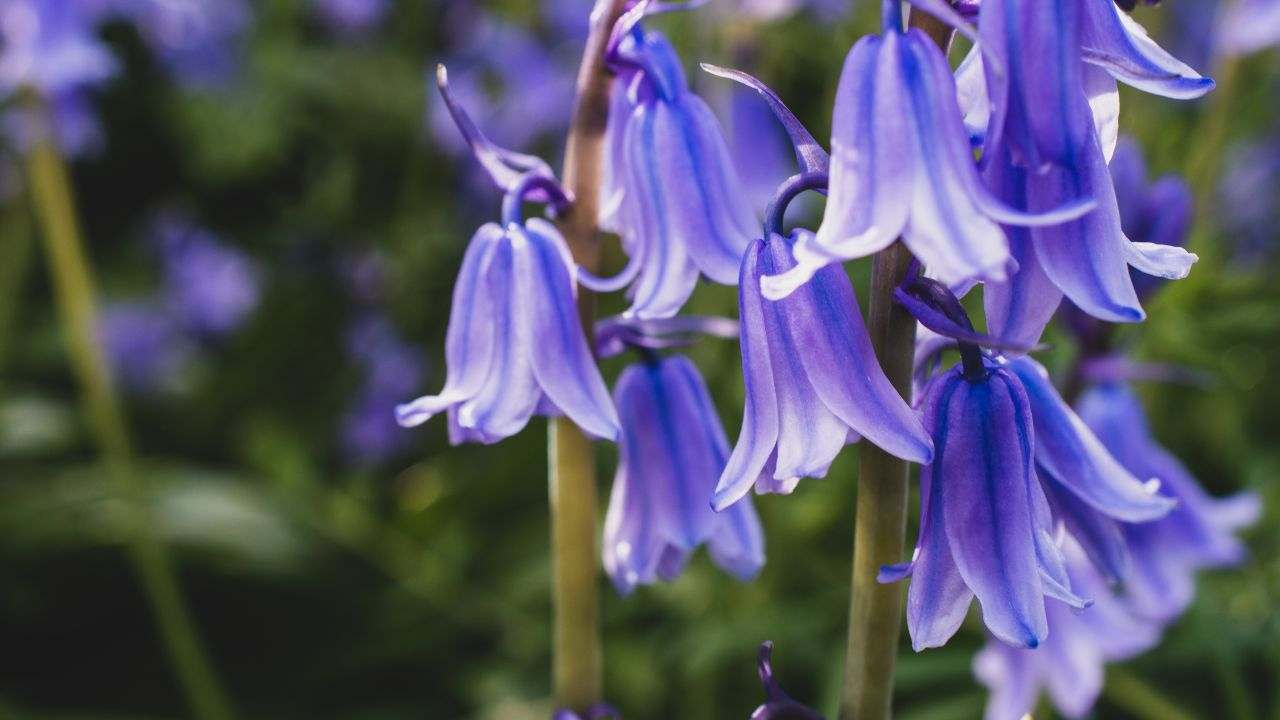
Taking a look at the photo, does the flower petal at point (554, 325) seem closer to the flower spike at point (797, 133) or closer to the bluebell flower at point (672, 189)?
the bluebell flower at point (672, 189)

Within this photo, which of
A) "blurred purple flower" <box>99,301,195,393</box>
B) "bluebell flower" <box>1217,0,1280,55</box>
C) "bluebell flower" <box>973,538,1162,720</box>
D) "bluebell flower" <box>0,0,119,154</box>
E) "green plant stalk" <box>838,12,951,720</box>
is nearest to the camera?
"green plant stalk" <box>838,12,951,720</box>

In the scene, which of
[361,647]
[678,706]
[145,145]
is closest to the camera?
[678,706]

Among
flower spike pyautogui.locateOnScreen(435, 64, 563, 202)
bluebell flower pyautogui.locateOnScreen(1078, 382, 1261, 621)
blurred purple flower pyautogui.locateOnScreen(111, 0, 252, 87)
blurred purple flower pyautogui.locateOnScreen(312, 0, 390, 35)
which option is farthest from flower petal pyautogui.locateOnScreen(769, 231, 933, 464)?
blurred purple flower pyautogui.locateOnScreen(312, 0, 390, 35)

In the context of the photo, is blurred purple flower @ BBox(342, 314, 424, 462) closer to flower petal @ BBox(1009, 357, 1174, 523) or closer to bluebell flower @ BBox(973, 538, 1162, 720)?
bluebell flower @ BBox(973, 538, 1162, 720)

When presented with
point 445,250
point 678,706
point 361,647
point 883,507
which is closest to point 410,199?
point 445,250

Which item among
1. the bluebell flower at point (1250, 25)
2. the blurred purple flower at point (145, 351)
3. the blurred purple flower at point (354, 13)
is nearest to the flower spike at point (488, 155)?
the bluebell flower at point (1250, 25)

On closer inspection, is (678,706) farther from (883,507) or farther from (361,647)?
(883,507)
